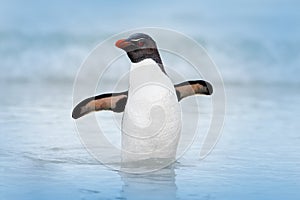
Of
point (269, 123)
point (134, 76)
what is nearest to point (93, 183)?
point (134, 76)

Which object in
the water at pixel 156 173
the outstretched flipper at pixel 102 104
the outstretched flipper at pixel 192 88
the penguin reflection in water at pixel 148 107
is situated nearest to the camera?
the water at pixel 156 173

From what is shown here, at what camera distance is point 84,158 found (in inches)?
186

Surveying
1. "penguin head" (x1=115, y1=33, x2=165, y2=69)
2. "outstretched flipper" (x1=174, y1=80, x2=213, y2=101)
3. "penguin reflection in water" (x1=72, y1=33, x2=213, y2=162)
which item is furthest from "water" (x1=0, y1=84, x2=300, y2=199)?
"penguin head" (x1=115, y1=33, x2=165, y2=69)

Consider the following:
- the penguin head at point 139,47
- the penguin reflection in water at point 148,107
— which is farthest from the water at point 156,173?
the penguin head at point 139,47

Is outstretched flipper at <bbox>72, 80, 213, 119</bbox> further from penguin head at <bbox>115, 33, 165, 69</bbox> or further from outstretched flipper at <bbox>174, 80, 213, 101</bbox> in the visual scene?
outstretched flipper at <bbox>174, 80, 213, 101</bbox>

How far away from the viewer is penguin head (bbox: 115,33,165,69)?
4168 millimetres

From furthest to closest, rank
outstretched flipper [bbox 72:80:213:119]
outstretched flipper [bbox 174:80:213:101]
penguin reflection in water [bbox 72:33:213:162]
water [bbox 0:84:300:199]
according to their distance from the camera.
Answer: outstretched flipper [bbox 174:80:213:101] < outstretched flipper [bbox 72:80:213:119] < penguin reflection in water [bbox 72:33:213:162] < water [bbox 0:84:300:199]

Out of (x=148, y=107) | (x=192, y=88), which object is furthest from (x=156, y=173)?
(x=192, y=88)

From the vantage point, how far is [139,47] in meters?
4.19

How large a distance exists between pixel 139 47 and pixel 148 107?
1.33 feet

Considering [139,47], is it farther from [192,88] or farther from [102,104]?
[192,88]

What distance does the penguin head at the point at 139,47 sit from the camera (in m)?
4.17

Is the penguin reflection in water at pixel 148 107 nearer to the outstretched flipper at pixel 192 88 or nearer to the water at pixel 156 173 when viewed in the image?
the water at pixel 156 173

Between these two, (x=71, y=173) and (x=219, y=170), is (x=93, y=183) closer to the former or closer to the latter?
(x=71, y=173)
